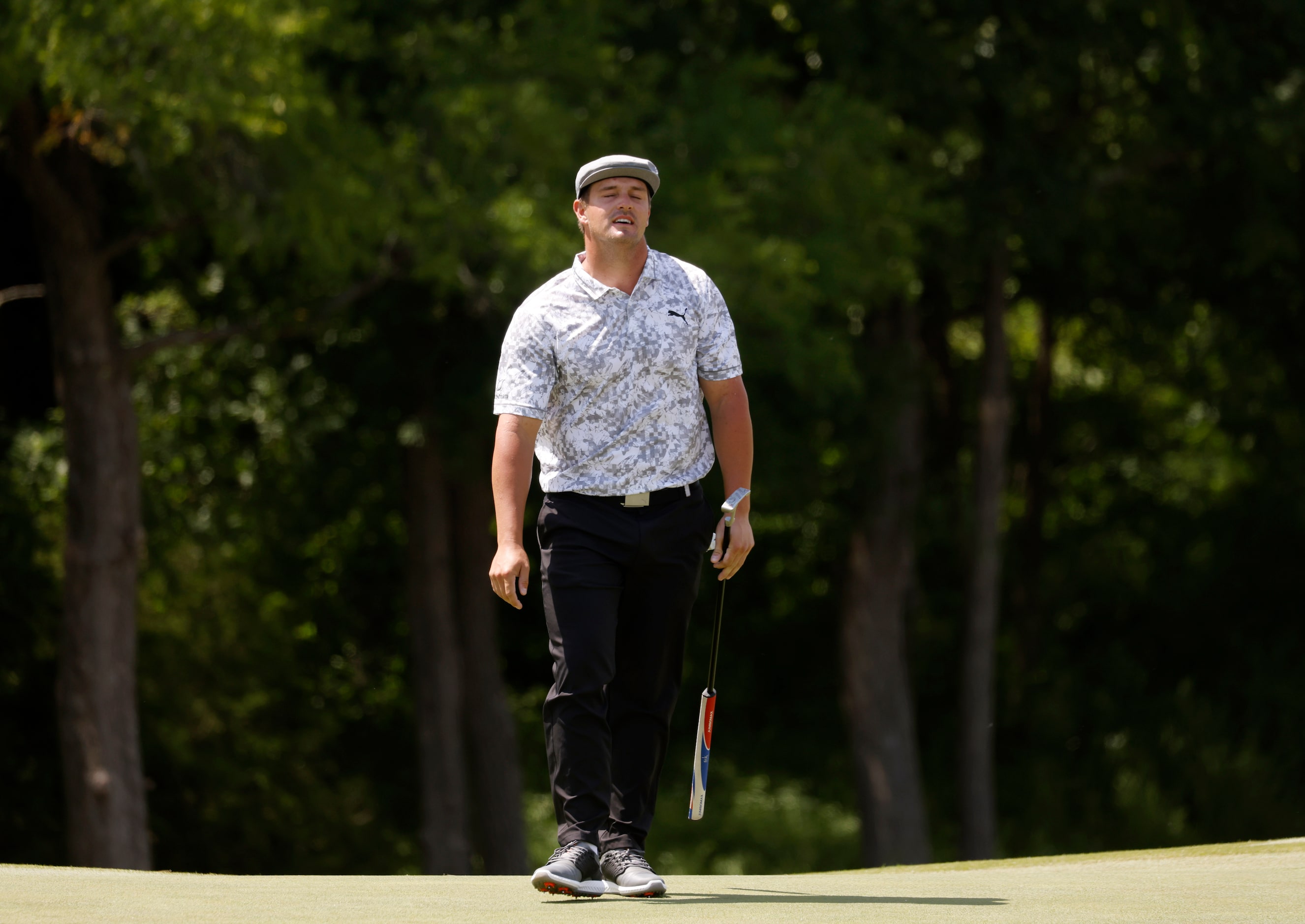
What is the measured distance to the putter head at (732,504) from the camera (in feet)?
16.9

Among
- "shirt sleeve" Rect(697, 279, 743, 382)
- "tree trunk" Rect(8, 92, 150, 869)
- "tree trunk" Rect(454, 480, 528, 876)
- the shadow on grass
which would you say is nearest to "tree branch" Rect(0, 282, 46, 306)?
"tree trunk" Rect(8, 92, 150, 869)

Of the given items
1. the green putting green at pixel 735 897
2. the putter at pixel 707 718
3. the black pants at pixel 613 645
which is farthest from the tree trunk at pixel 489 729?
the black pants at pixel 613 645

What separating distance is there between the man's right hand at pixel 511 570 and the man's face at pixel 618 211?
831mm

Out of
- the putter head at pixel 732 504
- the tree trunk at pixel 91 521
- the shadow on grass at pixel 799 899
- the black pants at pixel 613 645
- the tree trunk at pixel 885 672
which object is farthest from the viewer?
the tree trunk at pixel 885 672

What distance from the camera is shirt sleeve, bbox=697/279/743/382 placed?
520 cm

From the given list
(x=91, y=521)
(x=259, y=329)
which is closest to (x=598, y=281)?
(x=91, y=521)

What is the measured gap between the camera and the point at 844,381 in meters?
14.9

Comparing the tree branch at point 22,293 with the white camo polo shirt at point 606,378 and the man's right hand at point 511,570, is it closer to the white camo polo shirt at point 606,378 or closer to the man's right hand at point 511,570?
the white camo polo shirt at point 606,378

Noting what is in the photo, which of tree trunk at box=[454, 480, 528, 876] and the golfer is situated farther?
tree trunk at box=[454, 480, 528, 876]

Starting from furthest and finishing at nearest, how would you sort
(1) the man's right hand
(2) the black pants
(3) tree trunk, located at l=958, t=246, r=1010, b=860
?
1. (3) tree trunk, located at l=958, t=246, r=1010, b=860
2. (2) the black pants
3. (1) the man's right hand

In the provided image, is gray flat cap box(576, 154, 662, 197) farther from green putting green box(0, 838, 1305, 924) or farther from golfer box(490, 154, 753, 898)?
green putting green box(0, 838, 1305, 924)

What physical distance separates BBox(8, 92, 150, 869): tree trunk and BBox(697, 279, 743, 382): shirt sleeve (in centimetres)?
872

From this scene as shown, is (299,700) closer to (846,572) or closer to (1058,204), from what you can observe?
(846,572)

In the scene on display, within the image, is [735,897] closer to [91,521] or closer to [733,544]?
[733,544]
